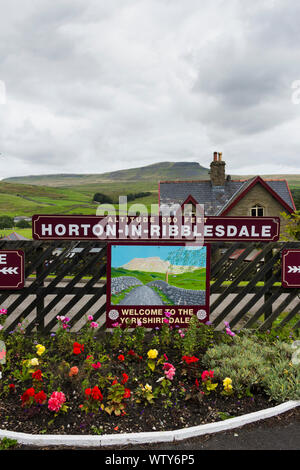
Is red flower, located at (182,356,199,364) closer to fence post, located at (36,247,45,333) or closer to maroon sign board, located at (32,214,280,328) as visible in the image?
maroon sign board, located at (32,214,280,328)

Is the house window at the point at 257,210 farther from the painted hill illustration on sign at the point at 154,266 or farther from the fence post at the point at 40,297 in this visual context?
the fence post at the point at 40,297

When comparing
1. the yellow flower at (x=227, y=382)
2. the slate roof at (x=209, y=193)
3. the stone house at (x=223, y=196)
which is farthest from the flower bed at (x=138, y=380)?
the slate roof at (x=209, y=193)

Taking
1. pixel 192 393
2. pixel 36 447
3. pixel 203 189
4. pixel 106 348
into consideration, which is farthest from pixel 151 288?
pixel 203 189

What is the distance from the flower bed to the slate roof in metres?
19.6

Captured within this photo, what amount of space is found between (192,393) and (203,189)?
23.8 meters

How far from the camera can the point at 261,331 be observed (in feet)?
22.1

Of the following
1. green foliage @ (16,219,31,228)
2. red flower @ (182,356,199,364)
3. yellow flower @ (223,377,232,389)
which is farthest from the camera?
green foliage @ (16,219,31,228)

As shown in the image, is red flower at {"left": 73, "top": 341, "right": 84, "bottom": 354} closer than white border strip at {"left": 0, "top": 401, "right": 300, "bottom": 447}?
No

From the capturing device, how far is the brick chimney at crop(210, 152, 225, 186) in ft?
89.1

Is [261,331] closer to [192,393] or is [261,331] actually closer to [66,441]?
[192,393]

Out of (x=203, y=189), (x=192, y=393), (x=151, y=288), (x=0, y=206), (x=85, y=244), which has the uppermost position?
(x=0, y=206)

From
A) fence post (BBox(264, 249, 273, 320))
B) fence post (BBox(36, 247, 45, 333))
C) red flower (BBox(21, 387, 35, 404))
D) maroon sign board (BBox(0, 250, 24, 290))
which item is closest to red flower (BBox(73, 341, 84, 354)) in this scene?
red flower (BBox(21, 387, 35, 404))

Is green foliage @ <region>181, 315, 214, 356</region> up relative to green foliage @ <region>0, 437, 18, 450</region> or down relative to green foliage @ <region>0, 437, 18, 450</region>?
up

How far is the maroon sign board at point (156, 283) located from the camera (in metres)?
6.43
